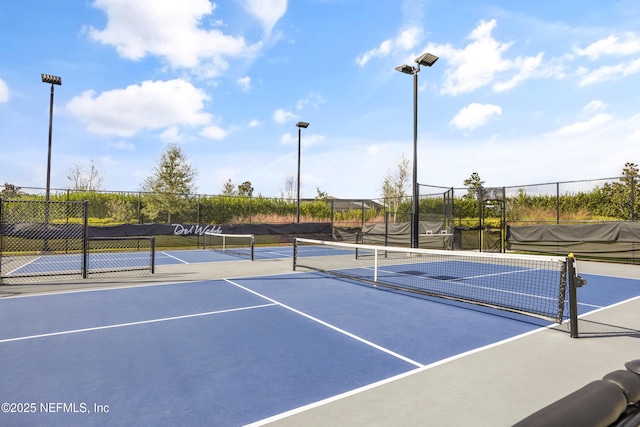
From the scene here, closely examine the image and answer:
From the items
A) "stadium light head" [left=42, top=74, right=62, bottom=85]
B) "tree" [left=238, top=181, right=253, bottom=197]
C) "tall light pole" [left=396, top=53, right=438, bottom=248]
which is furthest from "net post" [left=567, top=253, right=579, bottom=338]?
"tree" [left=238, top=181, right=253, bottom=197]

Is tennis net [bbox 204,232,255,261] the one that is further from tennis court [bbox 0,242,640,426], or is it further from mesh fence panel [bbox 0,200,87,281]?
tennis court [bbox 0,242,640,426]

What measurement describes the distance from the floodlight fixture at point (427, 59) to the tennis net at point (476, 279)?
8738 mm

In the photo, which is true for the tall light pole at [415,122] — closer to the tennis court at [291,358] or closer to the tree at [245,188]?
the tennis court at [291,358]

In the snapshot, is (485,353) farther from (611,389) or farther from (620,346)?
(611,389)

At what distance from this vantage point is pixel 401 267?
13.4 m

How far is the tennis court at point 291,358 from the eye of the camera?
10.9 ft

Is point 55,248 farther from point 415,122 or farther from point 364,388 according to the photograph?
point 364,388

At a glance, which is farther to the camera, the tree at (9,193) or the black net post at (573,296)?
the tree at (9,193)

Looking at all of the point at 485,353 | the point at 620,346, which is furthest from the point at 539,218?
the point at 485,353

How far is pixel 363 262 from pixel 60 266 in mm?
11898

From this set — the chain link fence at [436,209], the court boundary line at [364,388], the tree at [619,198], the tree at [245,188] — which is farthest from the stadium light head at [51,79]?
the tree at [245,188]

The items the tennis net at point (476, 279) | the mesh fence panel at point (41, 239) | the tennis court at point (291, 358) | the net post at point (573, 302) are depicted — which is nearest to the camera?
the tennis court at point (291, 358)

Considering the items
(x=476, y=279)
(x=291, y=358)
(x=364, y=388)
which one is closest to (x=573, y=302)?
(x=364, y=388)

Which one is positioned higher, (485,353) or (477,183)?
(477,183)
